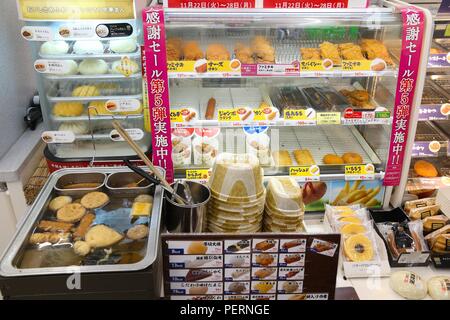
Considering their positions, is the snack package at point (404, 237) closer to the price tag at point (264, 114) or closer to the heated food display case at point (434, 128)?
the heated food display case at point (434, 128)

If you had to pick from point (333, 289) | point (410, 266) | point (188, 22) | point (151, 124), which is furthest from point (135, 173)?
point (410, 266)

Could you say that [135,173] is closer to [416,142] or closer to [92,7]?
[92,7]

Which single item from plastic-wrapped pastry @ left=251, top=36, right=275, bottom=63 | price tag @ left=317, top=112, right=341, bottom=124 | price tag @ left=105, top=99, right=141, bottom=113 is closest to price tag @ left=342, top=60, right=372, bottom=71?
price tag @ left=317, top=112, right=341, bottom=124

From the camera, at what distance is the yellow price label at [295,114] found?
2900 mm

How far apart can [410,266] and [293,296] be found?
36.8 inches

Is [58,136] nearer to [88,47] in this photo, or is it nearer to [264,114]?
[88,47]

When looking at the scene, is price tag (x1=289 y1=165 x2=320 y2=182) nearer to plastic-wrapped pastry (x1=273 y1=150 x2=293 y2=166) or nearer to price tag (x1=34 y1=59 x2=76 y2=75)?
plastic-wrapped pastry (x1=273 y1=150 x2=293 y2=166)

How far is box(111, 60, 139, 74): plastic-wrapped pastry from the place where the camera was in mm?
2836

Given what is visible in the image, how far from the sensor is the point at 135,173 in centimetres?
242

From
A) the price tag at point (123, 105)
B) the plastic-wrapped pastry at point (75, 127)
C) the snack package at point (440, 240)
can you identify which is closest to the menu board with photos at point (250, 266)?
the snack package at point (440, 240)

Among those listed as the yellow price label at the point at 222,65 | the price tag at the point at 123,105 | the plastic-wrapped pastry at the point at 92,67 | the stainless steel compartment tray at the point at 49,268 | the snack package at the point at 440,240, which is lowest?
the snack package at the point at 440,240

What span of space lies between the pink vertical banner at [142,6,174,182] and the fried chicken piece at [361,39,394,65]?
Answer: 1332mm

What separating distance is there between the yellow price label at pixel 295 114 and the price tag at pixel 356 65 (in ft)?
1.20

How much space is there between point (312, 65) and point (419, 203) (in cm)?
120
